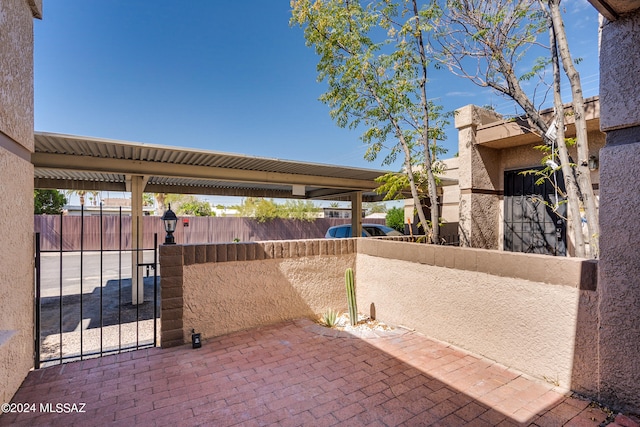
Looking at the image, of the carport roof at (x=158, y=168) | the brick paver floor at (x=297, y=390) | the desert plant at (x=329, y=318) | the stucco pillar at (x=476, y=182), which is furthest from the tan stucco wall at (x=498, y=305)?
the carport roof at (x=158, y=168)

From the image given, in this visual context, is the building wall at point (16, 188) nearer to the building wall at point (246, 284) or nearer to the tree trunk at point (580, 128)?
the building wall at point (246, 284)

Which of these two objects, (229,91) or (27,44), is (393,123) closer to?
(27,44)

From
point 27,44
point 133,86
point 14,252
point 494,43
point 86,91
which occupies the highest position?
point 133,86

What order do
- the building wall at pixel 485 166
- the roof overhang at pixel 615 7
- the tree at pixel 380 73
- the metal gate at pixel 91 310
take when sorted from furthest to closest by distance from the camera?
the building wall at pixel 485 166
the tree at pixel 380 73
the metal gate at pixel 91 310
the roof overhang at pixel 615 7

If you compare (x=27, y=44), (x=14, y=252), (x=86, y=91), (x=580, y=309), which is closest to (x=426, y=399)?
(x=580, y=309)

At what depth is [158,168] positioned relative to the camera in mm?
7312

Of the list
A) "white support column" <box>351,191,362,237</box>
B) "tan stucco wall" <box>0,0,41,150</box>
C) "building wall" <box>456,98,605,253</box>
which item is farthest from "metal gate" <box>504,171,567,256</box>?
"tan stucco wall" <box>0,0,41,150</box>

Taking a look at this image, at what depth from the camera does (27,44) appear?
3.05m

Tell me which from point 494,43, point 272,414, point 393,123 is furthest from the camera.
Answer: point 393,123

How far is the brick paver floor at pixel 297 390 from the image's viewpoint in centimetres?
244

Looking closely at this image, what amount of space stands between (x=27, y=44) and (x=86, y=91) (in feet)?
42.7

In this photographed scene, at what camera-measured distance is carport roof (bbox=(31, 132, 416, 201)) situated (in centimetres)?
581

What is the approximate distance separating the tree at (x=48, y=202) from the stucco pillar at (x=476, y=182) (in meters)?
26.2

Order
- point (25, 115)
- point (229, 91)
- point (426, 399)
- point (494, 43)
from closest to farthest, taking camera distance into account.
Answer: point (426, 399), point (25, 115), point (494, 43), point (229, 91)
